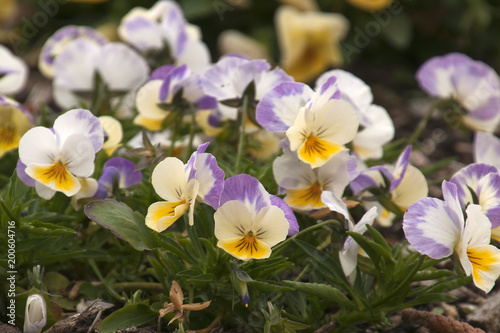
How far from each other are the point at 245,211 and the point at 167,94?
1.58 ft

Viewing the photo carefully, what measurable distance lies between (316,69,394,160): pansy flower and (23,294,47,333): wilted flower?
768 millimetres

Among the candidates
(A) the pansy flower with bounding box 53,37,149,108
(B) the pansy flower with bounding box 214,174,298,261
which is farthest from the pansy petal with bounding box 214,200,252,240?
(A) the pansy flower with bounding box 53,37,149,108

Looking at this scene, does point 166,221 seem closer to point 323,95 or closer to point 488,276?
point 323,95

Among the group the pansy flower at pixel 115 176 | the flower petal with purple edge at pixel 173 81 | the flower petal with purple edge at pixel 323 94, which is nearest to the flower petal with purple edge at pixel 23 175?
the pansy flower at pixel 115 176

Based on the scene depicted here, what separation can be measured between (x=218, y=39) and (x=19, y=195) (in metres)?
2.36

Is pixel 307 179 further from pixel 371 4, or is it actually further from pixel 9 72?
pixel 371 4

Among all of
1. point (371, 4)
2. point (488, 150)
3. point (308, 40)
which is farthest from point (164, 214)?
point (371, 4)

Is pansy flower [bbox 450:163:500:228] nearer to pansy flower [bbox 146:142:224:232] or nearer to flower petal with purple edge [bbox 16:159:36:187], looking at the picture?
pansy flower [bbox 146:142:224:232]

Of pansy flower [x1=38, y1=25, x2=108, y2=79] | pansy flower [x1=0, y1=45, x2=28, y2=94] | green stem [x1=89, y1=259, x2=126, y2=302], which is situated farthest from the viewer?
pansy flower [x1=38, y1=25, x2=108, y2=79]

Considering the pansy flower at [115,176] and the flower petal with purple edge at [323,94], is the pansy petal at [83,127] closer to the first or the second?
→ the pansy flower at [115,176]

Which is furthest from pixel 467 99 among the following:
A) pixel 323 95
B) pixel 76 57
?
pixel 76 57

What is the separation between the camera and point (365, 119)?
1.51 m

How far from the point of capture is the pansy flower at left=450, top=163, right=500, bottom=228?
118 centimetres

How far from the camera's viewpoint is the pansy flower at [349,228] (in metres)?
1.19
